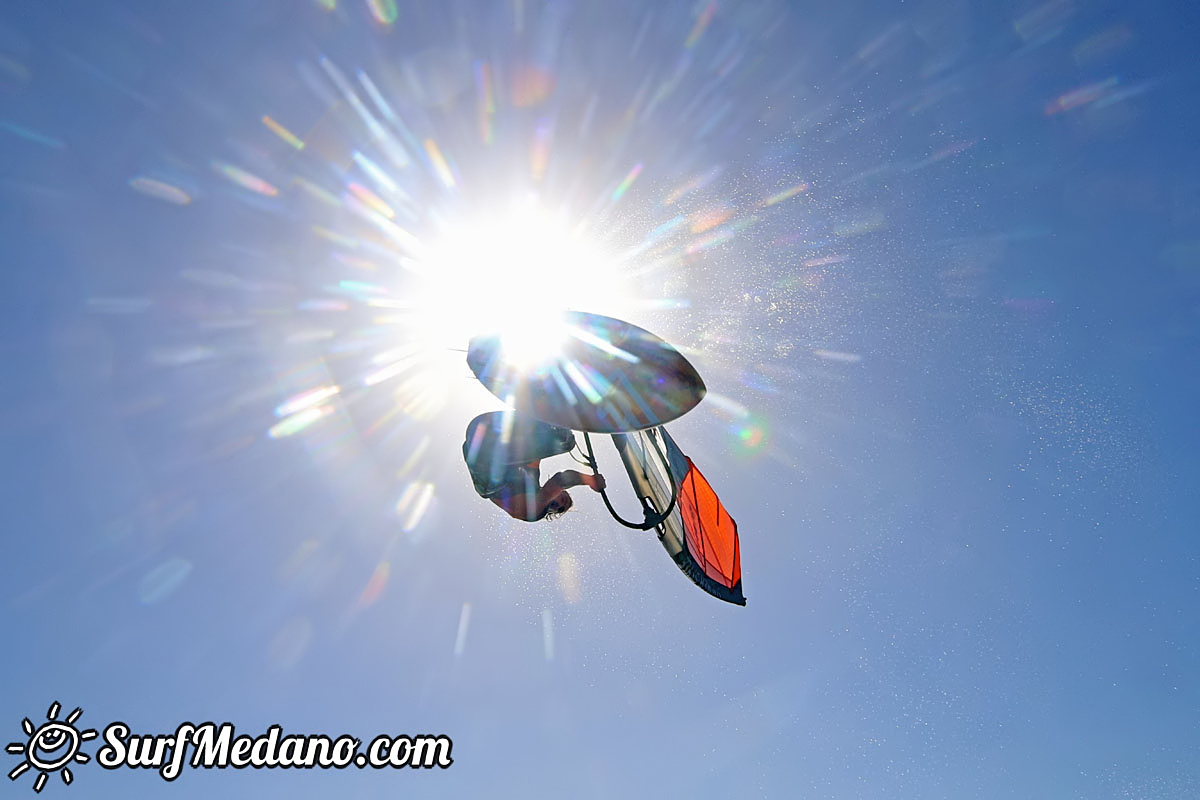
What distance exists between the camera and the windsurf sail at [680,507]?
5.83 m

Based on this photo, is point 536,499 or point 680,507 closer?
point 536,499

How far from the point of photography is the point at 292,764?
16016 mm

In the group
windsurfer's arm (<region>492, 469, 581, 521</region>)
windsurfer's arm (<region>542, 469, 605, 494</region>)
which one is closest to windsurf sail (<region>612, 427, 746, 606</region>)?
windsurfer's arm (<region>542, 469, 605, 494</region>)

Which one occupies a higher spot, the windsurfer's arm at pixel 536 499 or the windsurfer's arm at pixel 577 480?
the windsurfer's arm at pixel 577 480

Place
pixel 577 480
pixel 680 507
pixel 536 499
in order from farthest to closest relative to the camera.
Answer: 1. pixel 680 507
2. pixel 577 480
3. pixel 536 499

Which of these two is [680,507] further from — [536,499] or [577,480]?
[536,499]

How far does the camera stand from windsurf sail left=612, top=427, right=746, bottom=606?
5.83m

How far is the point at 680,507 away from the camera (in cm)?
593

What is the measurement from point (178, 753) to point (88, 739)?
2.92 meters

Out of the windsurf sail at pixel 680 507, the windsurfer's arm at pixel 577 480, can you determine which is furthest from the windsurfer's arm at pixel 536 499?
the windsurf sail at pixel 680 507

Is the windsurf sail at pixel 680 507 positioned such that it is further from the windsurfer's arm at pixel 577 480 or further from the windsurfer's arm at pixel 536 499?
the windsurfer's arm at pixel 536 499

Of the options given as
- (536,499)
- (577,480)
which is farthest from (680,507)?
(536,499)

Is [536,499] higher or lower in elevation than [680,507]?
lower

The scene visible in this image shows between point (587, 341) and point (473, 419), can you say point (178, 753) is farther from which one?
point (587, 341)
